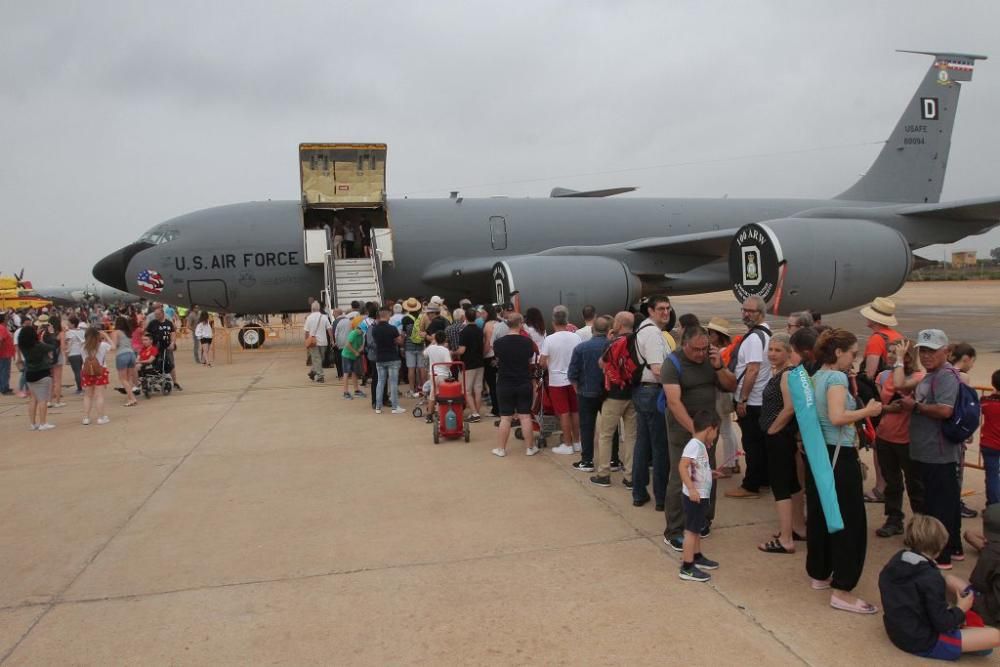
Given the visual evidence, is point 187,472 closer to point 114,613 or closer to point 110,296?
point 114,613

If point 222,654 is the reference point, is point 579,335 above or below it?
above

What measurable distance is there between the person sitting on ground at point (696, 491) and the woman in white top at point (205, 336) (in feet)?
44.3

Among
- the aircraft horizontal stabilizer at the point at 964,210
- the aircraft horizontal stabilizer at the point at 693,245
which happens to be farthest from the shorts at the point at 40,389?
the aircraft horizontal stabilizer at the point at 964,210

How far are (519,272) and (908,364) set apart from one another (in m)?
8.98

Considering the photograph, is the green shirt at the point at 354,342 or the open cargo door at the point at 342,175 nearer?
the green shirt at the point at 354,342

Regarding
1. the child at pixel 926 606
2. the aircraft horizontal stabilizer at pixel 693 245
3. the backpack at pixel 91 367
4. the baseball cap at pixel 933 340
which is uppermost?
the aircraft horizontal stabilizer at pixel 693 245

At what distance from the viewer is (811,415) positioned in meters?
3.57

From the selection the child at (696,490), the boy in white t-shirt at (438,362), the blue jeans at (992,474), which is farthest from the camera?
the boy in white t-shirt at (438,362)

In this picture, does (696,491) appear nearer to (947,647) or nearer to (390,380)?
(947,647)

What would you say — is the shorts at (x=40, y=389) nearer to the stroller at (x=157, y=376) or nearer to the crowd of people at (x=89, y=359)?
the crowd of people at (x=89, y=359)

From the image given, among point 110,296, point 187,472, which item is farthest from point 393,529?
point 110,296

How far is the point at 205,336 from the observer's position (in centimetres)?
1498

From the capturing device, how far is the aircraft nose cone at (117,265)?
15.3m

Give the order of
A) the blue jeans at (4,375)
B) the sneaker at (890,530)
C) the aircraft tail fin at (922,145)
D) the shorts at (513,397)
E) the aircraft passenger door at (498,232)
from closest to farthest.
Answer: the sneaker at (890,530) → the shorts at (513,397) → the blue jeans at (4,375) → the aircraft passenger door at (498,232) → the aircraft tail fin at (922,145)
